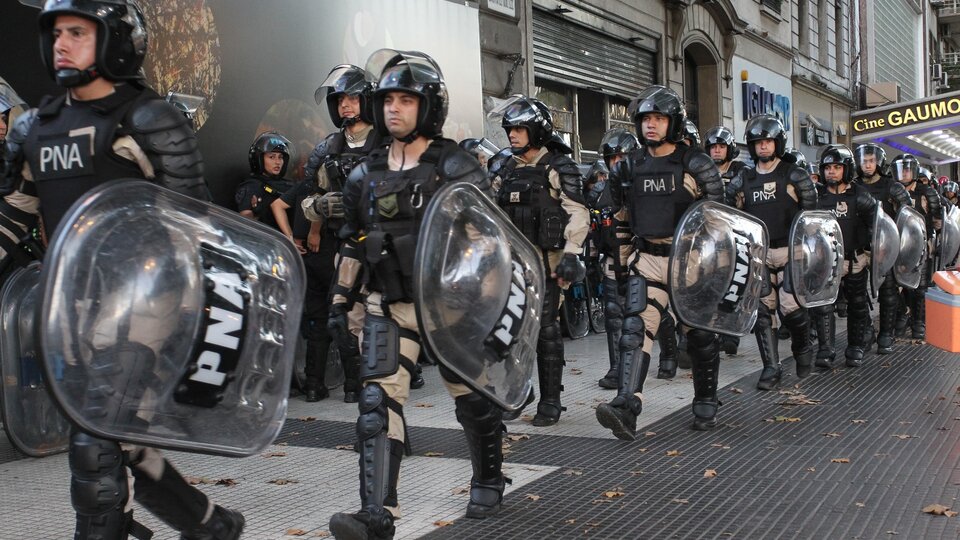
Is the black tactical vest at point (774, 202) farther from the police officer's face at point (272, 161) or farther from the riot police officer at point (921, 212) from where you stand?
the riot police officer at point (921, 212)

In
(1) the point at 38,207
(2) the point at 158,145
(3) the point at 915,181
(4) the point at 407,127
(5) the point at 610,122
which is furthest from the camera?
(5) the point at 610,122

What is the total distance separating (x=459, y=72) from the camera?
11562mm

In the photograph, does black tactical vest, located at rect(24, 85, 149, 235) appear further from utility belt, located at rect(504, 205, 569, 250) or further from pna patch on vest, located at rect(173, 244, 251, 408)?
utility belt, located at rect(504, 205, 569, 250)

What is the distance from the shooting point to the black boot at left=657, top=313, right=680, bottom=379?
29.6ft

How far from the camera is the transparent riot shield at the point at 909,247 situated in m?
10.9

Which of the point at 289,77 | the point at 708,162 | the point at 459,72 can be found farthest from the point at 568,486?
the point at 459,72

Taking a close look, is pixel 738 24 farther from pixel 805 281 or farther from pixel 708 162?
pixel 708 162

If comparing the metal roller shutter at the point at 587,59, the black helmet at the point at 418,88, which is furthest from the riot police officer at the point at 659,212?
the metal roller shutter at the point at 587,59

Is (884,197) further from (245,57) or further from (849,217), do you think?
(245,57)

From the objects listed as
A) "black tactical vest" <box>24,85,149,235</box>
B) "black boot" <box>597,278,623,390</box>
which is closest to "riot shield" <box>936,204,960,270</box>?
"black boot" <box>597,278,623,390</box>

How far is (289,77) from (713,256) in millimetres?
3843

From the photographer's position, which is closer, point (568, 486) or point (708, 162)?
point (568, 486)

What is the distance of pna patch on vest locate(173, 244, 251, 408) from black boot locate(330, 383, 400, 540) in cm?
88

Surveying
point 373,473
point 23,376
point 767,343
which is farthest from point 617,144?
point 373,473
